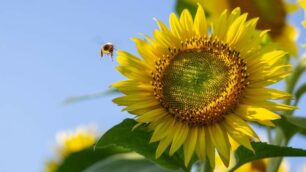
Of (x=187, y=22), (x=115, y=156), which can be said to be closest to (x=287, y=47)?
(x=115, y=156)

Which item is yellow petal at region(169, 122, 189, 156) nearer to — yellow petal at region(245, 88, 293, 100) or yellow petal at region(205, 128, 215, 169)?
yellow petal at region(205, 128, 215, 169)

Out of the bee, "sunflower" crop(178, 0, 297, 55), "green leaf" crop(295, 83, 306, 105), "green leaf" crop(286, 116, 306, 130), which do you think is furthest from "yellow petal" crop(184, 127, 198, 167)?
"sunflower" crop(178, 0, 297, 55)

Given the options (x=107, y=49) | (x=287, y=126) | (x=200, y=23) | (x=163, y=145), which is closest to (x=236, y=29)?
(x=200, y=23)

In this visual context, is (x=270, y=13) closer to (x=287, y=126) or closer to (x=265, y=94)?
(x=287, y=126)

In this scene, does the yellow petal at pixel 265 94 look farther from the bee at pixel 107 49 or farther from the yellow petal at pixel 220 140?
the bee at pixel 107 49

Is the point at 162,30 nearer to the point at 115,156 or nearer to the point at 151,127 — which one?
the point at 151,127

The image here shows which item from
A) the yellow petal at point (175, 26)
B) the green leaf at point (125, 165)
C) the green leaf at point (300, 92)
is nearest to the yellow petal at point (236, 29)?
the yellow petal at point (175, 26)

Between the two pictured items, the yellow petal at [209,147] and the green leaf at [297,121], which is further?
the green leaf at [297,121]
